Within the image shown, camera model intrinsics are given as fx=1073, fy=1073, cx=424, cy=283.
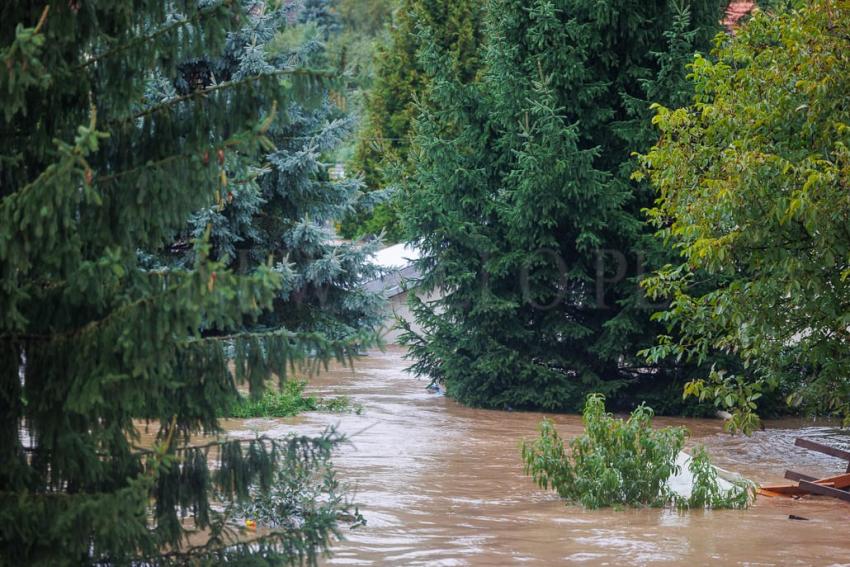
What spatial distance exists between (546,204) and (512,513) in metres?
8.00

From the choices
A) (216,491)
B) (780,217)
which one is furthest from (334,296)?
(216,491)

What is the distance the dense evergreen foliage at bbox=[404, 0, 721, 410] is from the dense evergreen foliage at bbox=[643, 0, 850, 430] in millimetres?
5743

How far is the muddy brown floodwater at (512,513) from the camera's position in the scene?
9.38m

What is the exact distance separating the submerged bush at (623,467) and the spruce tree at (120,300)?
4.60m

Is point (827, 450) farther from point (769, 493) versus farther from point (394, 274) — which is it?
point (394, 274)

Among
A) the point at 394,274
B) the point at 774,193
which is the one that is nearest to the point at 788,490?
the point at 774,193

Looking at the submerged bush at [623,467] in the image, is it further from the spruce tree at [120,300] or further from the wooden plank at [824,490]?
the spruce tree at [120,300]

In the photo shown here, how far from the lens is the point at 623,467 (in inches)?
437

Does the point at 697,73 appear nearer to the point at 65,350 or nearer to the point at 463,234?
the point at 463,234

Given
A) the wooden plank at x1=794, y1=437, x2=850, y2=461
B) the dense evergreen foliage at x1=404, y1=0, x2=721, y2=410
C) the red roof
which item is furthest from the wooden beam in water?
the red roof

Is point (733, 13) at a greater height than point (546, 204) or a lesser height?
greater

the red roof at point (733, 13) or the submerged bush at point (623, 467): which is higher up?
the red roof at point (733, 13)

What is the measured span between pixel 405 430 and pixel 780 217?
7.90 metres

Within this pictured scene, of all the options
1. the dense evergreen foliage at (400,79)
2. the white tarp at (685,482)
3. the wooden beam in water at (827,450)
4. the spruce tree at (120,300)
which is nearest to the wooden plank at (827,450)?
the wooden beam in water at (827,450)
